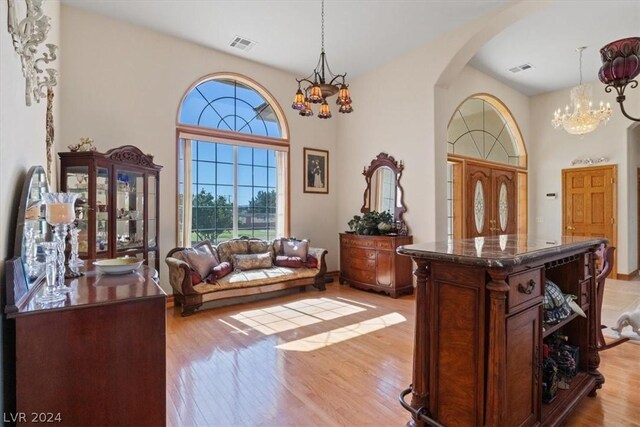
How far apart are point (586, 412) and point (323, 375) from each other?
1748 mm

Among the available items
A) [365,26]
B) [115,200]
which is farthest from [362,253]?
[115,200]

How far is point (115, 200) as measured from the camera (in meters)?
3.83

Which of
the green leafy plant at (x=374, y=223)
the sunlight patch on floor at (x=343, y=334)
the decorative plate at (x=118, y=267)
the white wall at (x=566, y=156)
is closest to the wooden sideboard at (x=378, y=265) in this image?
the green leafy plant at (x=374, y=223)

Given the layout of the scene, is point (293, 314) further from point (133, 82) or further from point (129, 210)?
point (133, 82)

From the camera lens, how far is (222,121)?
534 cm

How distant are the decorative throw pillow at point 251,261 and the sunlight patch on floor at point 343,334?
72.1 inches

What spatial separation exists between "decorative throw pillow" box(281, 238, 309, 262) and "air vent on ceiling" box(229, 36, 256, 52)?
120 inches

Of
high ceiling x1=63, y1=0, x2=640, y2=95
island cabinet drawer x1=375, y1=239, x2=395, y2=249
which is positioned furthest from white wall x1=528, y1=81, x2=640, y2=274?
island cabinet drawer x1=375, y1=239, x2=395, y2=249

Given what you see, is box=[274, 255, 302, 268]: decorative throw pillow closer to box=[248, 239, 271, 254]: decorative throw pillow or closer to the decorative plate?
box=[248, 239, 271, 254]: decorative throw pillow

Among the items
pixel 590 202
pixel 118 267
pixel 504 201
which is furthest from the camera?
pixel 504 201

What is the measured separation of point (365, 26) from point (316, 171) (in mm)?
2586

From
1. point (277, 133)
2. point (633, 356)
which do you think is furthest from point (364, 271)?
point (633, 356)

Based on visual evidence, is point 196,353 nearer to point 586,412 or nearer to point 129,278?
point 129,278

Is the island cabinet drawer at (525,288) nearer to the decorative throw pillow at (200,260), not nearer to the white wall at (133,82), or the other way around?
the decorative throw pillow at (200,260)
